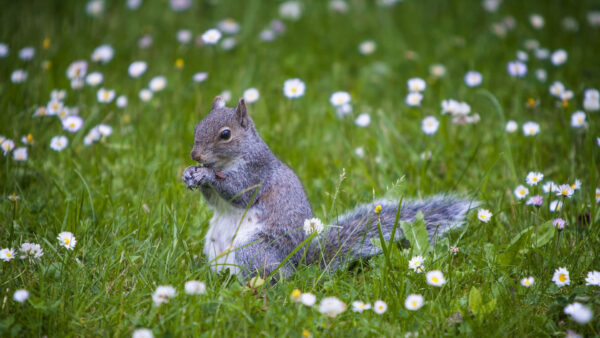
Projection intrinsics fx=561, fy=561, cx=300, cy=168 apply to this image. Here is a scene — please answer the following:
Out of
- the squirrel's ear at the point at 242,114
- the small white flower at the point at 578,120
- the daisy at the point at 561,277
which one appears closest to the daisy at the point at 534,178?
the daisy at the point at 561,277

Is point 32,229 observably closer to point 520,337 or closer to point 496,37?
point 520,337

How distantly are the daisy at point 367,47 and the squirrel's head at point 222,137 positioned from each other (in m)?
2.72

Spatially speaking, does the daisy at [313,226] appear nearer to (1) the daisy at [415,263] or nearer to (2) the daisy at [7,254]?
(1) the daisy at [415,263]

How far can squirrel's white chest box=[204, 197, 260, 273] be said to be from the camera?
2.67 m

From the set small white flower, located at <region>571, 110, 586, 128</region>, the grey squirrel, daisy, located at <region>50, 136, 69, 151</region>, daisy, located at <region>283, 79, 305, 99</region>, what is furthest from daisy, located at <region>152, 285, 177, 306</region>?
small white flower, located at <region>571, 110, 586, 128</region>

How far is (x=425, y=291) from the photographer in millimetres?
2467

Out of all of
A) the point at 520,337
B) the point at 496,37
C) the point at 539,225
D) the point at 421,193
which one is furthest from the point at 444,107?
the point at 496,37

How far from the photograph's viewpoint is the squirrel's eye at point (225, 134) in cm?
275

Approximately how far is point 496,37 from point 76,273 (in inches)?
180

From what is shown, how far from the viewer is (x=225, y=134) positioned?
9.06 ft

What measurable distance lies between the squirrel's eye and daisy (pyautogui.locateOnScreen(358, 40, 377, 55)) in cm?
286

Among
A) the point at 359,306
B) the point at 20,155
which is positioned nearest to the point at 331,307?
the point at 359,306

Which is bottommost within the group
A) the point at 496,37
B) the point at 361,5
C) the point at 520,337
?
the point at 520,337

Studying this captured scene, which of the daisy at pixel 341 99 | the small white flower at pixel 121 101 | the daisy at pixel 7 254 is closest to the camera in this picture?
the daisy at pixel 7 254
